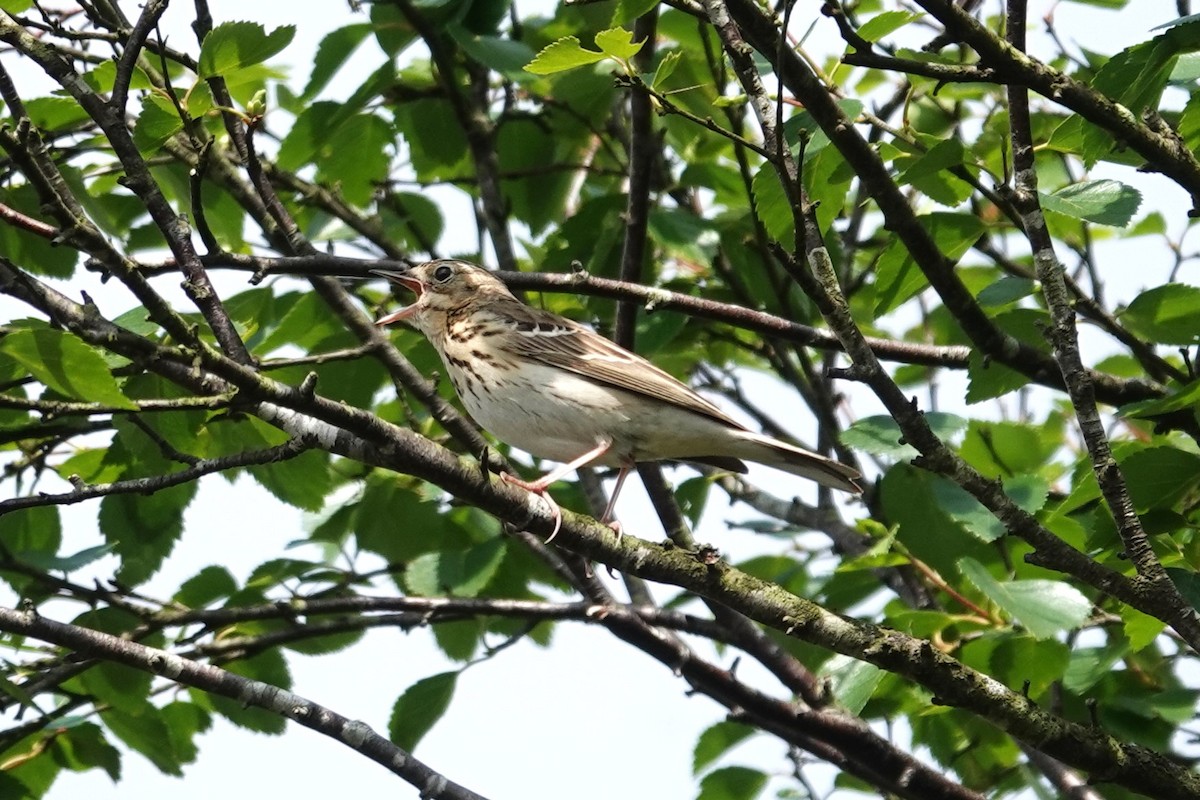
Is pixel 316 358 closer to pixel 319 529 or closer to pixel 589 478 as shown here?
pixel 319 529

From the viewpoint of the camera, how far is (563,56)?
4160 millimetres

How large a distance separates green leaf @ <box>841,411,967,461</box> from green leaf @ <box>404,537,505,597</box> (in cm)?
159

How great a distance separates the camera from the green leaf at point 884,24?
407 centimetres

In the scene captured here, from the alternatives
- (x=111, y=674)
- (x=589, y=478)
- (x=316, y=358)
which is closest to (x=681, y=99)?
(x=589, y=478)

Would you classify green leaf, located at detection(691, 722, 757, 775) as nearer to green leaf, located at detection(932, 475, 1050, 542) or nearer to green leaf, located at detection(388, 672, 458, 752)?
green leaf, located at detection(388, 672, 458, 752)

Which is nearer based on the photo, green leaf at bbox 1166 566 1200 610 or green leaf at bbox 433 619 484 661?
green leaf at bbox 1166 566 1200 610

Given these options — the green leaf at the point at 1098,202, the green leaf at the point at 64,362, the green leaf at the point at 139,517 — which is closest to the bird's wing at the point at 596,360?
the green leaf at the point at 139,517

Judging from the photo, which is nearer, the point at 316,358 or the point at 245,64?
the point at 245,64

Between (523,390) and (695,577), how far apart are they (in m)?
2.34

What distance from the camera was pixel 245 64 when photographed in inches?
180

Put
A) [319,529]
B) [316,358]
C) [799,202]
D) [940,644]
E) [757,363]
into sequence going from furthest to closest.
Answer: [757,363], [319,529], [940,644], [316,358], [799,202]

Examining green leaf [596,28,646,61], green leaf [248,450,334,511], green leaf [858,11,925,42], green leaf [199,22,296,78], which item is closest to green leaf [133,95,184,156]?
green leaf [199,22,296,78]

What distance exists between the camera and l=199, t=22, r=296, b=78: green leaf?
14.7 feet

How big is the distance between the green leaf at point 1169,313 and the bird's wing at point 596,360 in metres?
1.78
